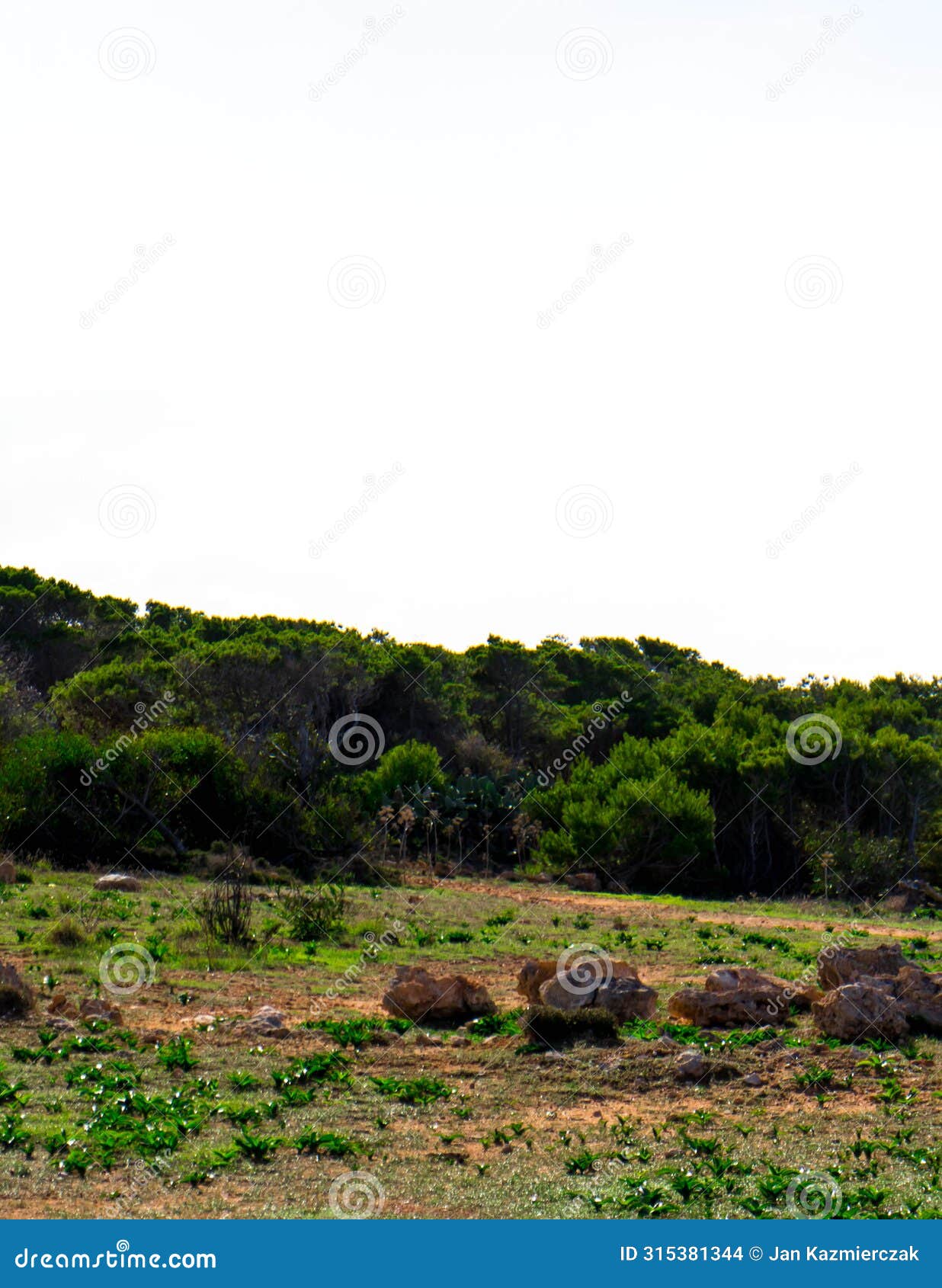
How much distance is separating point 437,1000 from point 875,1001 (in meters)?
4.28

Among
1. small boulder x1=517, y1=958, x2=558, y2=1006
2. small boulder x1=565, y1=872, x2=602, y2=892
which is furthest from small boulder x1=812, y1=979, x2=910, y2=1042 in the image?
small boulder x1=565, y1=872, x2=602, y2=892

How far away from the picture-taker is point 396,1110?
9.23 meters

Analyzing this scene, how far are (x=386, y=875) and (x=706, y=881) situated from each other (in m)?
11.8

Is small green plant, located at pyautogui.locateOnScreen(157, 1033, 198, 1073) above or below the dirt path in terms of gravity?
above

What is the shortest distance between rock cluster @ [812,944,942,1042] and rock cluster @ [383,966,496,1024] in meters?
3.36

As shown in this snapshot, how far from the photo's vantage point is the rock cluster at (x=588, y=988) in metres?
12.2

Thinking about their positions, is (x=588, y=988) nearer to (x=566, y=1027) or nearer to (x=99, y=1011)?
(x=566, y=1027)

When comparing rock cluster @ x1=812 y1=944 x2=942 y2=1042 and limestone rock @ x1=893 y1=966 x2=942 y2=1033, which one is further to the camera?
limestone rock @ x1=893 y1=966 x2=942 y2=1033

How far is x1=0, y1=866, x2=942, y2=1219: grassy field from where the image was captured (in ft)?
23.7

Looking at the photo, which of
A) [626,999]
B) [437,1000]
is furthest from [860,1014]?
[437,1000]

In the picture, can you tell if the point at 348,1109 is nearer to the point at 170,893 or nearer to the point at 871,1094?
the point at 871,1094

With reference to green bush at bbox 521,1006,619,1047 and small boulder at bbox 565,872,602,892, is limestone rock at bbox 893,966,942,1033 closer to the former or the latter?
green bush at bbox 521,1006,619,1047

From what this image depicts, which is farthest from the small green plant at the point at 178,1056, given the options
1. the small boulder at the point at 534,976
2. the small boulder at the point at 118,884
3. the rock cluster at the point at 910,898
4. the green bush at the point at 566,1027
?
the rock cluster at the point at 910,898

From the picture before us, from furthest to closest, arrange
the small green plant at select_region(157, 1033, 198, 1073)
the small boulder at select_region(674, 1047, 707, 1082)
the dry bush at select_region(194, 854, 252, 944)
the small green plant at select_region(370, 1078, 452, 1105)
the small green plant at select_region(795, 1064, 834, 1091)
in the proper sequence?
the dry bush at select_region(194, 854, 252, 944) → the small boulder at select_region(674, 1047, 707, 1082) → the small green plant at select_region(795, 1064, 834, 1091) → the small green plant at select_region(157, 1033, 198, 1073) → the small green plant at select_region(370, 1078, 452, 1105)
